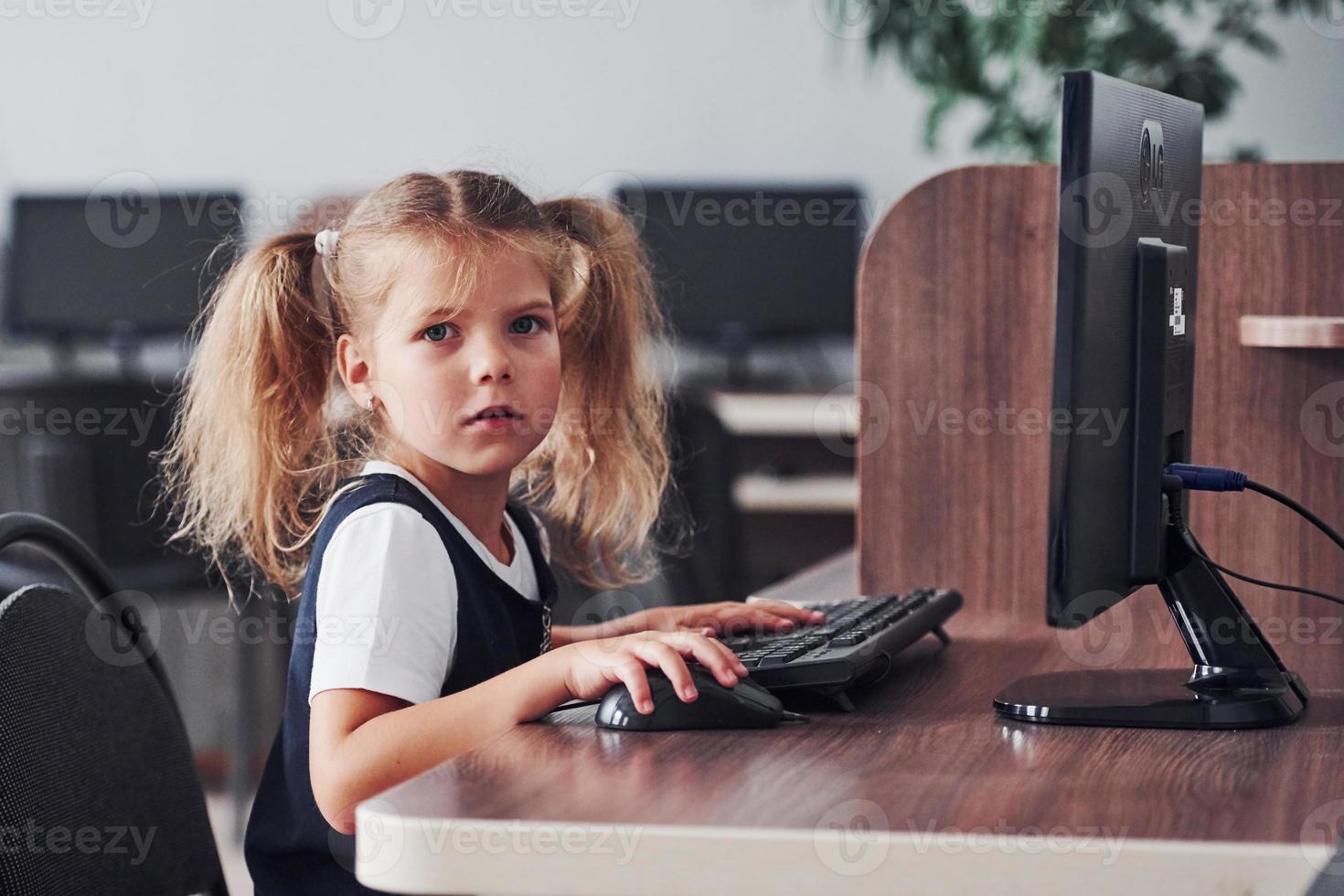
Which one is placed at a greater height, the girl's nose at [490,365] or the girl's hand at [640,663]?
the girl's nose at [490,365]

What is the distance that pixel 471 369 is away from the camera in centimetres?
101

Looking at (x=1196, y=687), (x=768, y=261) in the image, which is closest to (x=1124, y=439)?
(x=1196, y=687)

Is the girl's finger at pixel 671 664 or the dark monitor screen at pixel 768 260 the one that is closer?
the girl's finger at pixel 671 664

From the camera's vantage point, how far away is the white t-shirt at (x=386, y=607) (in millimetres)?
887

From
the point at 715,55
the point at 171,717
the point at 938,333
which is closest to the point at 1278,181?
the point at 938,333

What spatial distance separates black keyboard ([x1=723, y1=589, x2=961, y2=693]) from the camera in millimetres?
862

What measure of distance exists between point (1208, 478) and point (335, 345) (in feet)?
2.15

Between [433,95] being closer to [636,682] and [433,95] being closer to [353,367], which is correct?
[353,367]

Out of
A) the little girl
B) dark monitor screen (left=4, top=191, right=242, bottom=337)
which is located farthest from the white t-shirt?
dark monitor screen (left=4, top=191, right=242, bottom=337)

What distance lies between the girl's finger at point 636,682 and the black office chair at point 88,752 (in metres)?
0.35

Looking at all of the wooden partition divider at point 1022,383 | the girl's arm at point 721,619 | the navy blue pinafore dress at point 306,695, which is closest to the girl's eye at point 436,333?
the navy blue pinafore dress at point 306,695

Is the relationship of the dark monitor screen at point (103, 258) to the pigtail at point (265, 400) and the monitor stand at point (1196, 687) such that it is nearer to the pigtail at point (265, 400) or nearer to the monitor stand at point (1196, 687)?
the pigtail at point (265, 400)

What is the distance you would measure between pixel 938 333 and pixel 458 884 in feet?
2.56

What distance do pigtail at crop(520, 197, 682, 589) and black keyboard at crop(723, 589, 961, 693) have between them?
0.26 m
